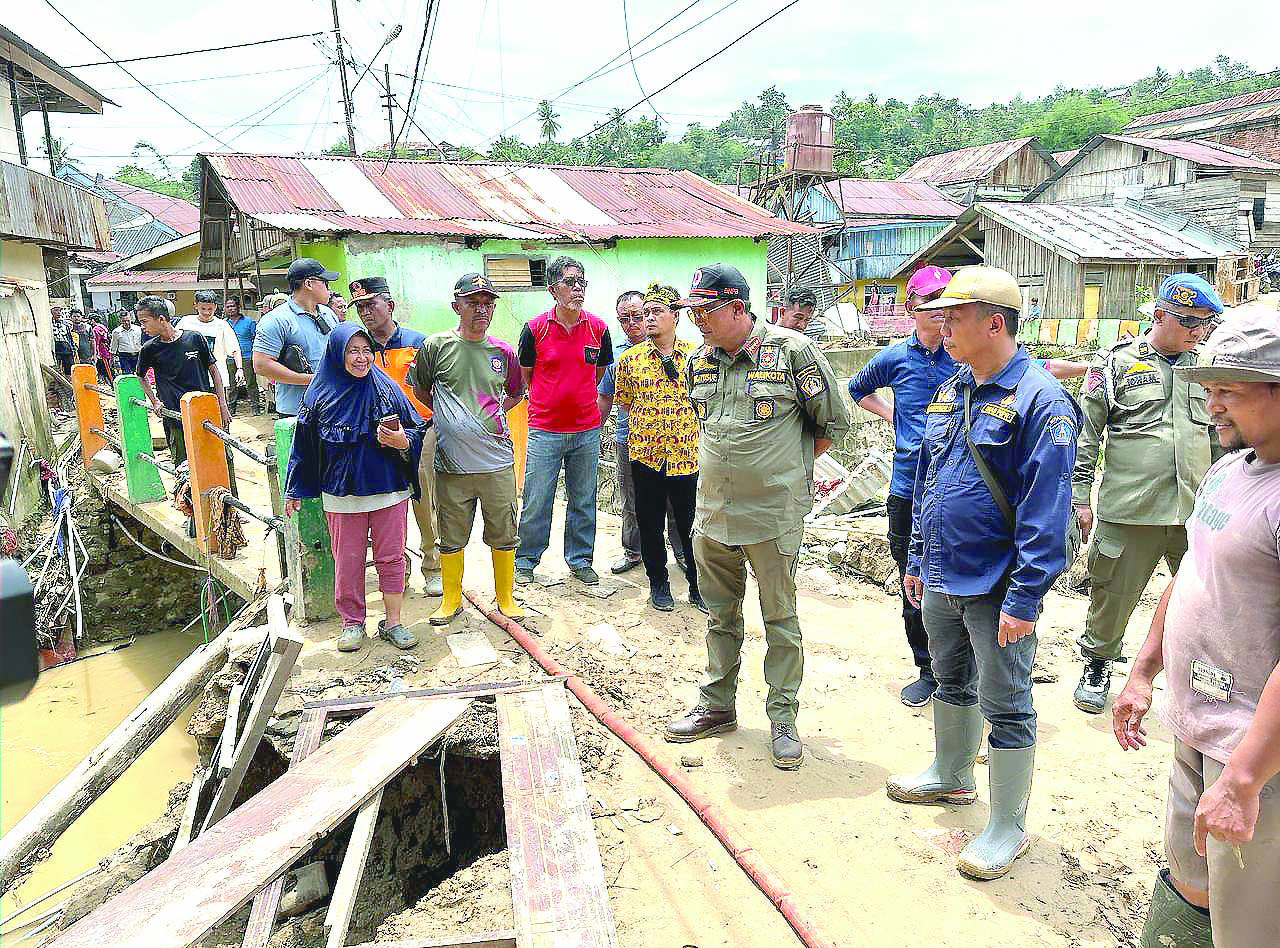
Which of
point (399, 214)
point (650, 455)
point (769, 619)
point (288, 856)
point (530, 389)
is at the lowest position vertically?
point (288, 856)

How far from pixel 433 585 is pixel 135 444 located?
3.77 meters

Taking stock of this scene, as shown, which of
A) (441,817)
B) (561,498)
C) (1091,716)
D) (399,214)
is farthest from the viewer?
(399,214)

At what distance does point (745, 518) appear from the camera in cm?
367

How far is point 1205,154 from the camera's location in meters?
26.3

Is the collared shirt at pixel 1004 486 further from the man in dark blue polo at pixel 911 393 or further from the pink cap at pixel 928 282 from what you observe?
the pink cap at pixel 928 282

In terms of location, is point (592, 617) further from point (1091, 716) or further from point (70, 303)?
point (70, 303)

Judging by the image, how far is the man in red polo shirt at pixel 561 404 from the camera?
17.6 ft

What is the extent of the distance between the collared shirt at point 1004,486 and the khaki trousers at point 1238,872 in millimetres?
708

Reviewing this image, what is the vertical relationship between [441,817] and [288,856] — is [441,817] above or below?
below

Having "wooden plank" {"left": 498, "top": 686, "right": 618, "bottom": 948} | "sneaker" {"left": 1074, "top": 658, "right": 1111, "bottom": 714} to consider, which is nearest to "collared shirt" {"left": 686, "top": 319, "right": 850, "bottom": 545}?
"wooden plank" {"left": 498, "top": 686, "right": 618, "bottom": 948}

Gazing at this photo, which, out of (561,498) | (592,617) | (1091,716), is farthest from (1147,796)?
(561,498)

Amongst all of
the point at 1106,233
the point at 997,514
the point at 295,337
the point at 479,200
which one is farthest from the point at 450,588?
the point at 1106,233

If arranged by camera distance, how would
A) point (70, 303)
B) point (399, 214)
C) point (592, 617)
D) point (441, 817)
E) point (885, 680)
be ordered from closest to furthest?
1. point (441, 817)
2. point (885, 680)
3. point (592, 617)
4. point (399, 214)
5. point (70, 303)

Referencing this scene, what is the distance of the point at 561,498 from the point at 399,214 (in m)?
7.47
